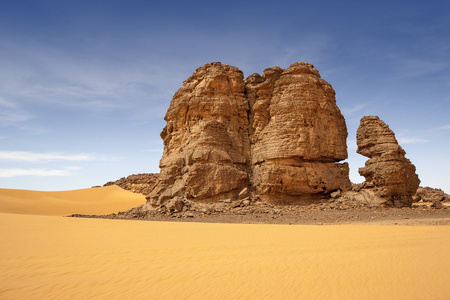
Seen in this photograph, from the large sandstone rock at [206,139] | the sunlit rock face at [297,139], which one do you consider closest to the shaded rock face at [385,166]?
the sunlit rock face at [297,139]

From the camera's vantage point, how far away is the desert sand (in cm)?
414

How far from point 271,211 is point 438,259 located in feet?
40.6

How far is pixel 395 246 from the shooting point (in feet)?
23.5

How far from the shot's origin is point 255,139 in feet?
74.3

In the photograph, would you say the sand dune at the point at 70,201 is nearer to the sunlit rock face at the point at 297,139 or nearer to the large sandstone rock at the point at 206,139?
the large sandstone rock at the point at 206,139

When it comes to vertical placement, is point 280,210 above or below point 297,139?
below

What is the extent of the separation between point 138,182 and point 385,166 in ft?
122

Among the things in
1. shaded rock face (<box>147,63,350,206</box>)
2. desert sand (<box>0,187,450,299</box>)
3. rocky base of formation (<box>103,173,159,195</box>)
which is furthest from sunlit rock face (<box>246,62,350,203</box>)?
rocky base of formation (<box>103,173,159,195</box>)

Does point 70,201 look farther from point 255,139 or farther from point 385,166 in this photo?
point 385,166

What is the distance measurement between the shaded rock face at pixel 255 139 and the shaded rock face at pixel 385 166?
184 centimetres

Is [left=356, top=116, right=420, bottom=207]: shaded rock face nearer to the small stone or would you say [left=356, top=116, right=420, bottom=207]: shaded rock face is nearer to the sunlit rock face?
the sunlit rock face

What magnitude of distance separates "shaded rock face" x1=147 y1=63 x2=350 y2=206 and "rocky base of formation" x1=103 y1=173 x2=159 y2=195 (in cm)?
2218

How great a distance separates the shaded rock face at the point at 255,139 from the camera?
20.2 m

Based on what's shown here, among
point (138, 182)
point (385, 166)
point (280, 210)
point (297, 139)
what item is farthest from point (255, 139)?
point (138, 182)
